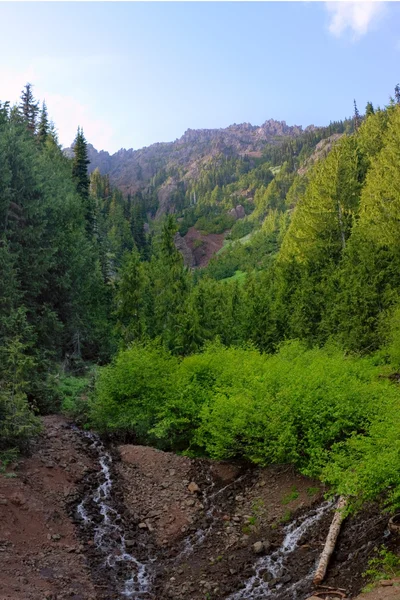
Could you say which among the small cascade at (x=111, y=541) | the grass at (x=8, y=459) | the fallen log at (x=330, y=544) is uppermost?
the grass at (x=8, y=459)

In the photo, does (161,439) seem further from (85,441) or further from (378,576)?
(378,576)

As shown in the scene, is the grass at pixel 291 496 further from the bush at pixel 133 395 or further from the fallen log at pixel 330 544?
the bush at pixel 133 395

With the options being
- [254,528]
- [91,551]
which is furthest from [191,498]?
[91,551]

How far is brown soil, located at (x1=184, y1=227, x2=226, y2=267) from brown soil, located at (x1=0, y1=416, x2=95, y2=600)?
377 feet

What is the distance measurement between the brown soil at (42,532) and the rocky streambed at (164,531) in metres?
0.04

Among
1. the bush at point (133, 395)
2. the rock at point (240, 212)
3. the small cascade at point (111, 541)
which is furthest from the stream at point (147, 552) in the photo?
the rock at point (240, 212)

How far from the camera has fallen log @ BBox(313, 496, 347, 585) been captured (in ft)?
36.6

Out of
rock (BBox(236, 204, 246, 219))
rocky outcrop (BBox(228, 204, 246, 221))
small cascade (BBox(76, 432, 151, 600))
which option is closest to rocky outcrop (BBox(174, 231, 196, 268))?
rocky outcrop (BBox(228, 204, 246, 221))

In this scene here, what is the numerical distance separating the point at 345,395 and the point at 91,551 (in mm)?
9805

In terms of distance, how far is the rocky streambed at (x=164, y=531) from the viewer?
39.7ft

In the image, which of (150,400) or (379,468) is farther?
(150,400)

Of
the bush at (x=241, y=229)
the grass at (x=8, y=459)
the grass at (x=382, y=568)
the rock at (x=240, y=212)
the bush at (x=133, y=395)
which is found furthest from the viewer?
the rock at (x=240, y=212)

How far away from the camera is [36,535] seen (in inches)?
569

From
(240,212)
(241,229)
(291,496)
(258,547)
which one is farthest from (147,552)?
(240,212)
